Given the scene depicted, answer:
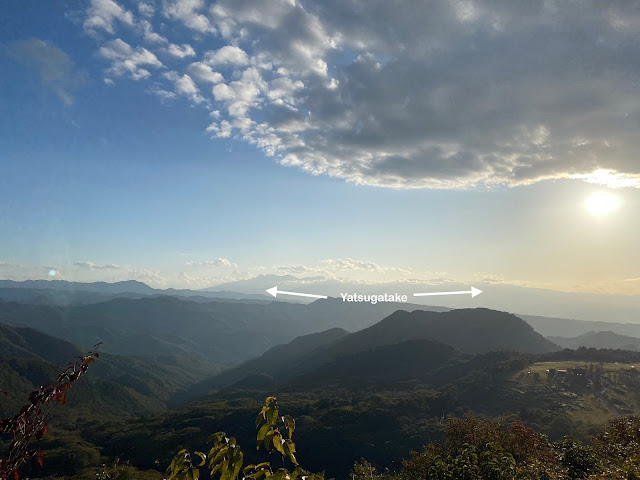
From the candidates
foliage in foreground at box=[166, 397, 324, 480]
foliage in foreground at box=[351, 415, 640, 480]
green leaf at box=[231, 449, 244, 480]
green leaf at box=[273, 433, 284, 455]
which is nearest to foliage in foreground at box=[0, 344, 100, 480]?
foliage in foreground at box=[166, 397, 324, 480]

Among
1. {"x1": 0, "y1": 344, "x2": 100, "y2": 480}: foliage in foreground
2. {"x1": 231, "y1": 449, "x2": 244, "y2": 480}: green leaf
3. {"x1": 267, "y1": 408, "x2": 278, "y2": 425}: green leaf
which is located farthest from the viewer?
{"x1": 0, "y1": 344, "x2": 100, "y2": 480}: foliage in foreground

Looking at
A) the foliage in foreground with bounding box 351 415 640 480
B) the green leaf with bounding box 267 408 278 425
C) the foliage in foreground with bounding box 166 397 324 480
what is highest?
the green leaf with bounding box 267 408 278 425

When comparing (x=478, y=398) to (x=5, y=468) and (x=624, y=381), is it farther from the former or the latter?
(x=5, y=468)

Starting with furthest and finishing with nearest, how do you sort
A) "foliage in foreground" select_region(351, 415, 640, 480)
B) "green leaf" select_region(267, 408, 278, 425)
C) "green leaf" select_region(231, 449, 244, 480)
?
1. "foliage in foreground" select_region(351, 415, 640, 480)
2. "green leaf" select_region(267, 408, 278, 425)
3. "green leaf" select_region(231, 449, 244, 480)

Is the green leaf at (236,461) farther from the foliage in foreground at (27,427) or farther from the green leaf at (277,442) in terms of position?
the foliage in foreground at (27,427)

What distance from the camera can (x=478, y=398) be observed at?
182 metres

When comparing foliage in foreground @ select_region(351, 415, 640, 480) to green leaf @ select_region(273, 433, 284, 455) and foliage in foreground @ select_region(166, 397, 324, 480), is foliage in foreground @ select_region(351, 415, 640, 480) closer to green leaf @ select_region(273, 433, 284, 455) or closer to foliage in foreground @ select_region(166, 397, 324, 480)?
foliage in foreground @ select_region(166, 397, 324, 480)

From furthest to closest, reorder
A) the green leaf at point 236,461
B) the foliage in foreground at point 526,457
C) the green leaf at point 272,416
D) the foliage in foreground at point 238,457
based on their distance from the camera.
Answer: the foliage in foreground at point 526,457 → the green leaf at point 272,416 → the foliage in foreground at point 238,457 → the green leaf at point 236,461

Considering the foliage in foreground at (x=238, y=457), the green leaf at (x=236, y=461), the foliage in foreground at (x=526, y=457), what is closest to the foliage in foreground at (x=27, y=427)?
the foliage in foreground at (x=238, y=457)

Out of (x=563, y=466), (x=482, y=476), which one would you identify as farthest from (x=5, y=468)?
(x=563, y=466)

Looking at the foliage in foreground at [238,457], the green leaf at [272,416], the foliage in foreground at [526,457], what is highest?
the green leaf at [272,416]

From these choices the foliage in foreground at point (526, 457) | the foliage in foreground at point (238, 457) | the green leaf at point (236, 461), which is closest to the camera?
the green leaf at point (236, 461)

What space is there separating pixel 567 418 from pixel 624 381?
2381 inches

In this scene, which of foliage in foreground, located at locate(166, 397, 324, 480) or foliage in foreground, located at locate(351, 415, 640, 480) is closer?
foliage in foreground, located at locate(166, 397, 324, 480)
